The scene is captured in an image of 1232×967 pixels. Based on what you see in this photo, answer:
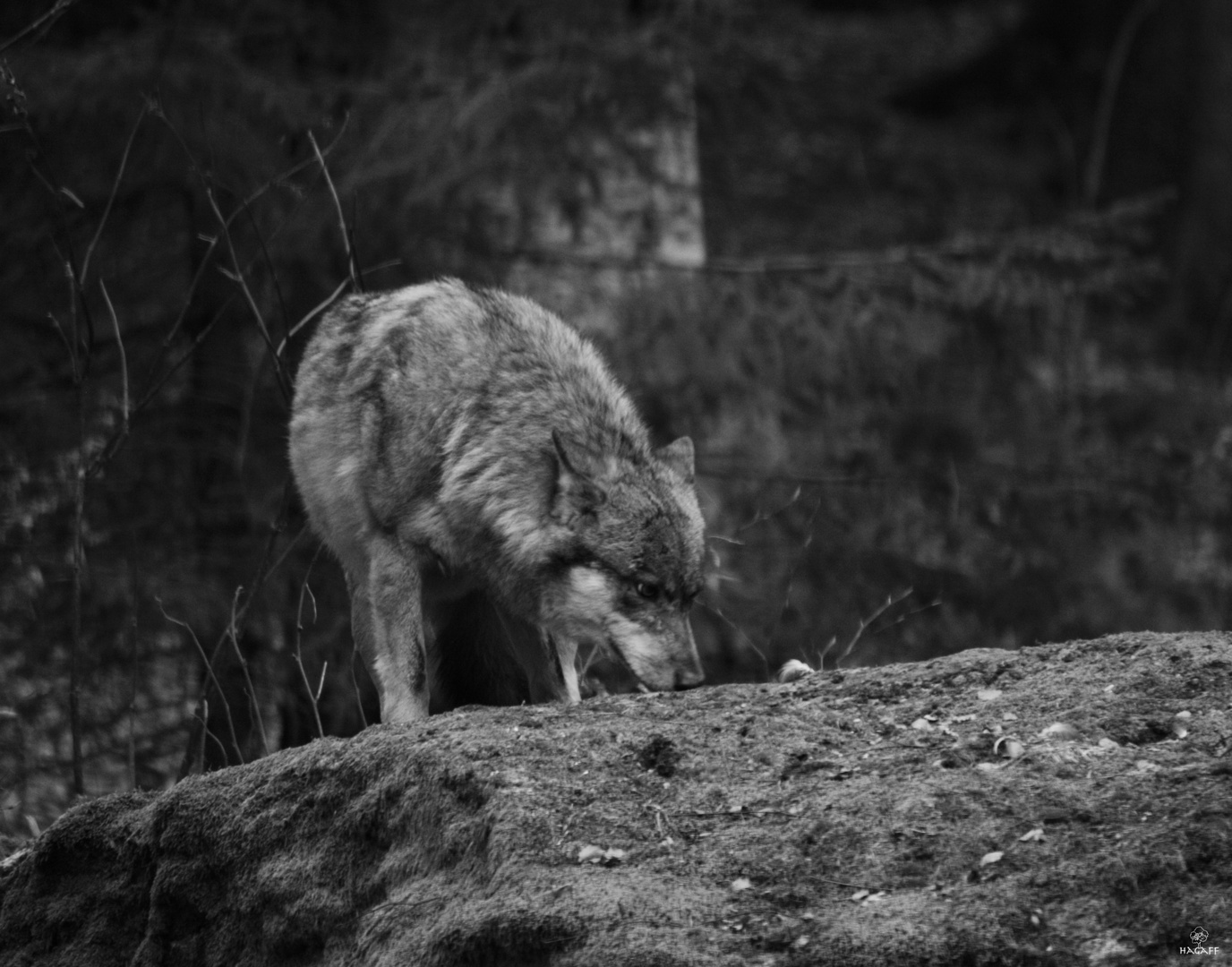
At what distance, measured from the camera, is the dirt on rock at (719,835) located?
3.23 m

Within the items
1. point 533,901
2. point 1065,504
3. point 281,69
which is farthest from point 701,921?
point 1065,504

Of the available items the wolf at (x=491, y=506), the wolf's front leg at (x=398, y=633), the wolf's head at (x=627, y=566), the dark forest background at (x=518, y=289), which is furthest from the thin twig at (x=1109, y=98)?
the wolf's front leg at (x=398, y=633)

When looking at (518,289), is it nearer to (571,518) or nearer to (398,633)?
(571,518)

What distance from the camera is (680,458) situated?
6297 mm

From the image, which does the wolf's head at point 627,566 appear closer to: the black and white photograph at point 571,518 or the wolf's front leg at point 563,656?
the black and white photograph at point 571,518

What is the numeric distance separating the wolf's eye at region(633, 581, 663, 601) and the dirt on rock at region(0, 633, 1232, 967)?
1.07 m

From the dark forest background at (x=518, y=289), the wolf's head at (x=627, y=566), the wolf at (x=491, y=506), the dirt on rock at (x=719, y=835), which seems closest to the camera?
the dirt on rock at (x=719, y=835)

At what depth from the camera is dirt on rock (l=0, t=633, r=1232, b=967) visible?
3234 millimetres

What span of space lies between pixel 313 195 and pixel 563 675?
4.32 m

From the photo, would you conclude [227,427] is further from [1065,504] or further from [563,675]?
[1065,504]

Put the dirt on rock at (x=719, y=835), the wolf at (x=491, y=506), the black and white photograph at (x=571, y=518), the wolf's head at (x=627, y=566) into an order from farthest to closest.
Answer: the wolf at (x=491, y=506) → the wolf's head at (x=627, y=566) → the black and white photograph at (x=571, y=518) → the dirt on rock at (x=719, y=835)

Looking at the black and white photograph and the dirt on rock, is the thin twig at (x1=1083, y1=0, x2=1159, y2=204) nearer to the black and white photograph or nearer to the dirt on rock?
the black and white photograph

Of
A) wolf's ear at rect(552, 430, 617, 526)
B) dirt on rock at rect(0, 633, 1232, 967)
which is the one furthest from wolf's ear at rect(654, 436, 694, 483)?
dirt on rock at rect(0, 633, 1232, 967)

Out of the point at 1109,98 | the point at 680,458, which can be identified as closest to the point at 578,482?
the point at 680,458
